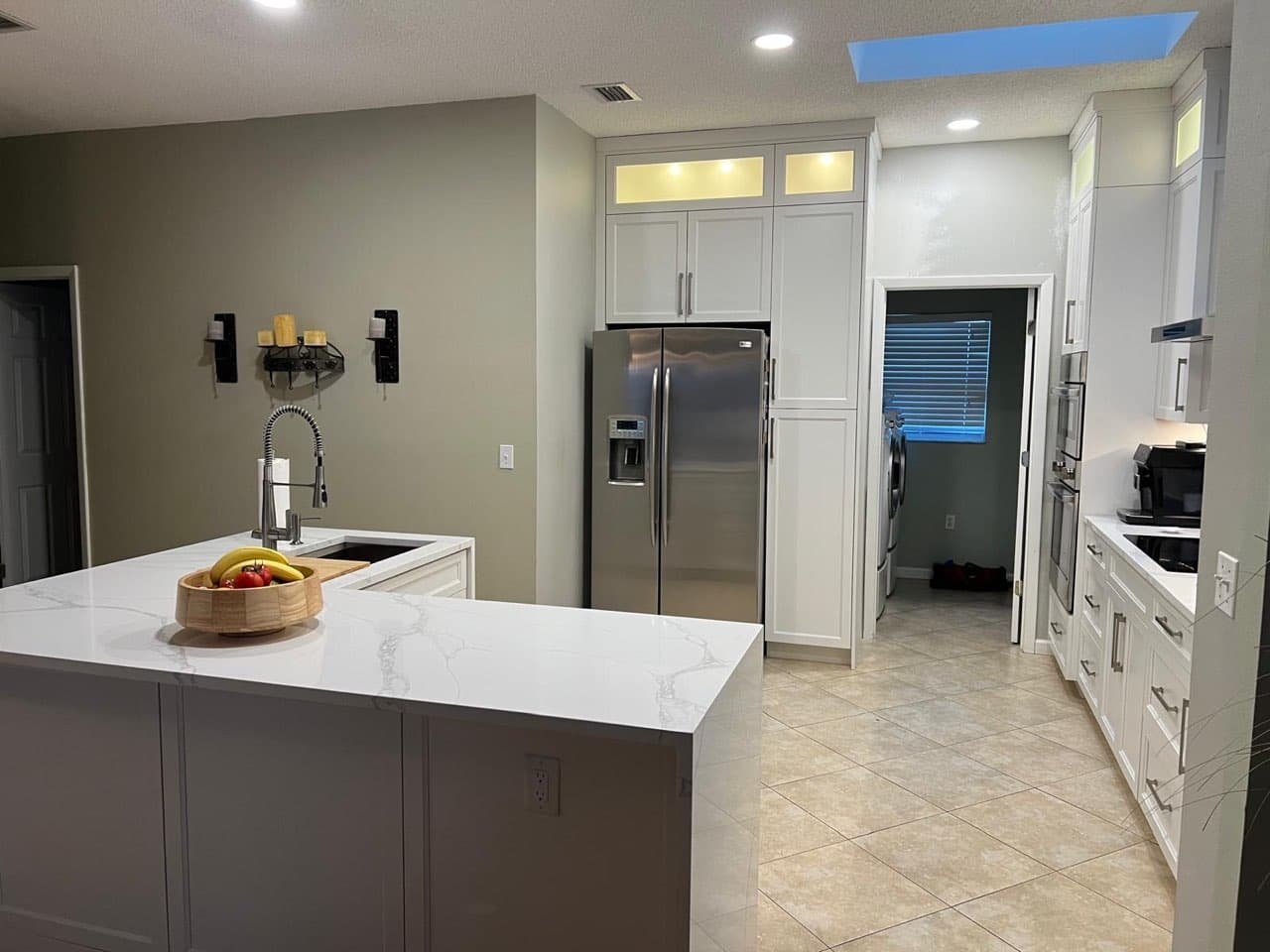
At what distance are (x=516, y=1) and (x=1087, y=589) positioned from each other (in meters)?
3.27

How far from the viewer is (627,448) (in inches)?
186

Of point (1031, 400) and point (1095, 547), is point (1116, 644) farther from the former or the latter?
point (1031, 400)

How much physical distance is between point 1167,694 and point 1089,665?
1.31 metres

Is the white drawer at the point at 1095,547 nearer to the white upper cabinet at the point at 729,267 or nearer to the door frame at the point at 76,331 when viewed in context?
the white upper cabinet at the point at 729,267

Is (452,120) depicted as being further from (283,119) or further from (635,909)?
(635,909)

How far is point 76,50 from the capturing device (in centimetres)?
353

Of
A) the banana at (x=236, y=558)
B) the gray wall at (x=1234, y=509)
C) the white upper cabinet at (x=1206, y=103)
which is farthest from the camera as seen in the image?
the white upper cabinet at (x=1206, y=103)

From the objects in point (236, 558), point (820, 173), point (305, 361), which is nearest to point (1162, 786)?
point (236, 558)

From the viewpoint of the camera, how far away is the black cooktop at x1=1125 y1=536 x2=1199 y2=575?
293cm

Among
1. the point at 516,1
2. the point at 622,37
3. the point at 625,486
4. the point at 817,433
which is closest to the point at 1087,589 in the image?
the point at 817,433

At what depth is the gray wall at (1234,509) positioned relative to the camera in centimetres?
161

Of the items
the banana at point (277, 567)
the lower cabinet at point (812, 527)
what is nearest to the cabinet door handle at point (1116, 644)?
the lower cabinet at point (812, 527)

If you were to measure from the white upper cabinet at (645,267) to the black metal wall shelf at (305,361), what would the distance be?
4.58 feet

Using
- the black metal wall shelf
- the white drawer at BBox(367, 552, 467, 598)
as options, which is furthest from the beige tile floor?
the black metal wall shelf
